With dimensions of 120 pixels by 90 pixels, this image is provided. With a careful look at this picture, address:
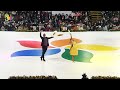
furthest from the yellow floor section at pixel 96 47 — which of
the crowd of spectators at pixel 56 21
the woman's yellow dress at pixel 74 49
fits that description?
the crowd of spectators at pixel 56 21

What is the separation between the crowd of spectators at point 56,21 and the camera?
3598 millimetres

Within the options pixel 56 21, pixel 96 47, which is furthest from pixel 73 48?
pixel 56 21

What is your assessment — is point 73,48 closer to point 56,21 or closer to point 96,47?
point 96,47

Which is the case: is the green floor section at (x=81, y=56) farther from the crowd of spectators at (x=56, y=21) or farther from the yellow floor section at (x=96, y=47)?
the crowd of spectators at (x=56, y=21)

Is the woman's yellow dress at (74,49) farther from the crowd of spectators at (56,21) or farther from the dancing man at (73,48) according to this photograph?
the crowd of spectators at (56,21)

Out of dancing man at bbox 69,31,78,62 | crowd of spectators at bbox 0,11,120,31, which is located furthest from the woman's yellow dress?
crowd of spectators at bbox 0,11,120,31

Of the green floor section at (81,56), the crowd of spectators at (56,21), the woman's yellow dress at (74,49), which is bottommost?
the green floor section at (81,56)

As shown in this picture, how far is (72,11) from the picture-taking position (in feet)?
11.9

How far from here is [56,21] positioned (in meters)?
3.62

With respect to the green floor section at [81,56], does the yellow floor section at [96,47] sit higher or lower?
higher

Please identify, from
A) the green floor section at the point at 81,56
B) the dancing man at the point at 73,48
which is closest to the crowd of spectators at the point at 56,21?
the dancing man at the point at 73,48

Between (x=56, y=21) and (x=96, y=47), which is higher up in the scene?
(x=56, y=21)
